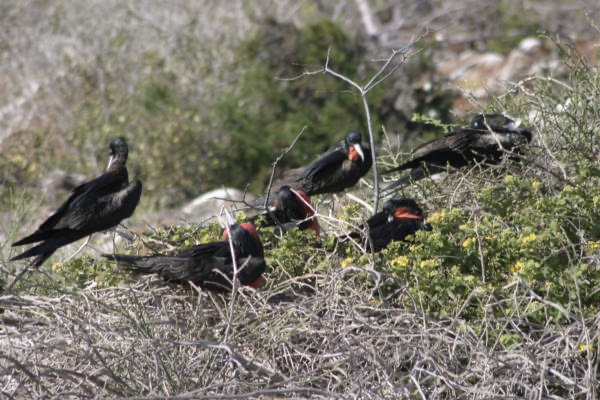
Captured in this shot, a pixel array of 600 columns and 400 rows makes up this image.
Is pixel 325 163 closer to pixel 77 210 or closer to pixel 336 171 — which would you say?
pixel 336 171

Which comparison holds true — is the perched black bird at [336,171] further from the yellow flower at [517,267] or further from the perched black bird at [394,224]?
the yellow flower at [517,267]

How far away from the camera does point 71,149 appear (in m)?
9.52

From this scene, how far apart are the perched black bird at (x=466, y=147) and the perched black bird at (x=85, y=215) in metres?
1.24

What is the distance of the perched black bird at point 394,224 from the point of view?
400 cm

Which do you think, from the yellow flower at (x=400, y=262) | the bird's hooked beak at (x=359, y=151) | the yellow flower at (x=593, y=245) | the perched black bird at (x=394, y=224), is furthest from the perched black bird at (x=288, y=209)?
the yellow flower at (x=593, y=245)

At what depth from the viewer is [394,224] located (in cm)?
407

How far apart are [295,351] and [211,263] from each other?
22.0 inches

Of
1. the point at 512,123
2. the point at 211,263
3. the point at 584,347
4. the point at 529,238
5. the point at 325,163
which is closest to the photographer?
the point at 584,347

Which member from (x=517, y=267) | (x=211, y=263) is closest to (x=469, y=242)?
(x=517, y=267)

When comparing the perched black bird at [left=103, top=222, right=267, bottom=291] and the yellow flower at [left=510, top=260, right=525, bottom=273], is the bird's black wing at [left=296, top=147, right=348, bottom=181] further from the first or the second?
the yellow flower at [left=510, top=260, right=525, bottom=273]

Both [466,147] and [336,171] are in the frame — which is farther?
[336,171]

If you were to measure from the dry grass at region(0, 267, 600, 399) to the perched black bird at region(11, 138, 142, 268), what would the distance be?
1043 millimetres

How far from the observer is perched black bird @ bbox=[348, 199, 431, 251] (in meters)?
4.00

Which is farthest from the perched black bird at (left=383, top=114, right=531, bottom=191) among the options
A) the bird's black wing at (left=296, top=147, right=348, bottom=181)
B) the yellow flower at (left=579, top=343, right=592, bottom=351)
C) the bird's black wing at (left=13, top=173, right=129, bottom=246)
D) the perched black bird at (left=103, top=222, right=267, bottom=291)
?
the yellow flower at (left=579, top=343, right=592, bottom=351)
